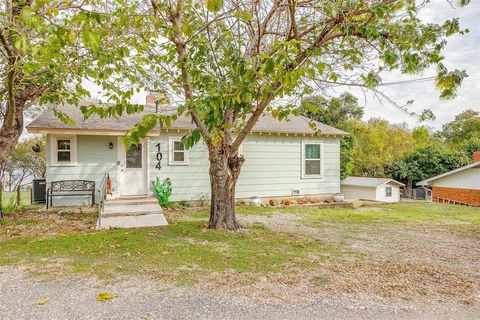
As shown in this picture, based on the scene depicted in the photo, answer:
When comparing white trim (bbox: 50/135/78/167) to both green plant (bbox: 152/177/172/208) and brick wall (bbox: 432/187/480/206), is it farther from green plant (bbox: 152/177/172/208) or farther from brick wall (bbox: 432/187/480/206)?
brick wall (bbox: 432/187/480/206)

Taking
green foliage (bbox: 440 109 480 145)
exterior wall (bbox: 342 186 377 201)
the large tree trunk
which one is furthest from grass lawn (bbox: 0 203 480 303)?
green foliage (bbox: 440 109 480 145)

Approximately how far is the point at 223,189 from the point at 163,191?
13.9ft

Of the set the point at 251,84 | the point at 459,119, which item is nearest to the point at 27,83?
the point at 251,84

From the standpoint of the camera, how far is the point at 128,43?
623 cm

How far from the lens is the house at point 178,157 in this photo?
970 cm

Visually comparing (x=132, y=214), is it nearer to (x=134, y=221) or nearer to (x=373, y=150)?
(x=134, y=221)

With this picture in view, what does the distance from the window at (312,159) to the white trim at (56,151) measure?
8368 mm

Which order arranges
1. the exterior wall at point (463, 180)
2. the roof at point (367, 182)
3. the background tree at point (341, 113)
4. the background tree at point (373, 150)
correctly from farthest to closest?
the background tree at point (373, 150) < the exterior wall at point (463, 180) < the roof at point (367, 182) < the background tree at point (341, 113)

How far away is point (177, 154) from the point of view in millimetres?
11117

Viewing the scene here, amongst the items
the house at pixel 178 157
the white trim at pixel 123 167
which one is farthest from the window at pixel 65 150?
the white trim at pixel 123 167

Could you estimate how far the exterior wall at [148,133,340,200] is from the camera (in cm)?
1099

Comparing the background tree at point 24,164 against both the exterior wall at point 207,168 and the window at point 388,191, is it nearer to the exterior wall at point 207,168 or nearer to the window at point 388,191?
the exterior wall at point 207,168

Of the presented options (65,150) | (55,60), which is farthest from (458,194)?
(55,60)

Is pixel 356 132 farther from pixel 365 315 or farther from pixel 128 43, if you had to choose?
pixel 365 315
